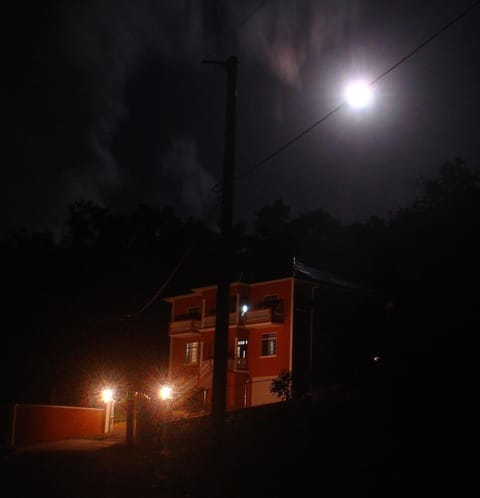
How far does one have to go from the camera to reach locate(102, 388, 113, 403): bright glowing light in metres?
32.8

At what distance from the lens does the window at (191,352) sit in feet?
134

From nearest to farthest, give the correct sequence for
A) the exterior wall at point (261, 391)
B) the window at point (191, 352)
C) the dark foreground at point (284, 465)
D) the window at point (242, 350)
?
1. the dark foreground at point (284, 465)
2. the exterior wall at point (261, 391)
3. the window at point (242, 350)
4. the window at point (191, 352)

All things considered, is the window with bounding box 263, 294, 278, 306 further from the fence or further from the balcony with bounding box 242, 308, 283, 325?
the fence

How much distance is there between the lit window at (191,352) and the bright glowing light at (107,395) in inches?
331

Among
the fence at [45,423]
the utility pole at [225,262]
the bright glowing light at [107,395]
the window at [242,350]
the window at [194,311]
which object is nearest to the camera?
the utility pole at [225,262]

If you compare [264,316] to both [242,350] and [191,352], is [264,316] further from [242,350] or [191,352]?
[191,352]

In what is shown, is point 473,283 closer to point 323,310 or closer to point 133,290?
point 323,310

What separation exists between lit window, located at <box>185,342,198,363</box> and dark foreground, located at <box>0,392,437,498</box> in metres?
22.6

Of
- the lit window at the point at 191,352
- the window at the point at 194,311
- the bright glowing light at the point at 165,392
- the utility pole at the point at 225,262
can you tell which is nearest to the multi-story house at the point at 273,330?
the lit window at the point at 191,352

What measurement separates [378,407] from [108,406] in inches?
826

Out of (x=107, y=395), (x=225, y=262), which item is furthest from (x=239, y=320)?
(x=225, y=262)

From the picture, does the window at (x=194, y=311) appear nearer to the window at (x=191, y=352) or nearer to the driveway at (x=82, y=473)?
the window at (x=191, y=352)

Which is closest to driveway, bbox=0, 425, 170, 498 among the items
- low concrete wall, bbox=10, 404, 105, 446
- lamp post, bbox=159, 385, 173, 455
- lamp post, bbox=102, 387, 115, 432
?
lamp post, bbox=159, 385, 173, 455

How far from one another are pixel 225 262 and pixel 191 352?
3061cm
